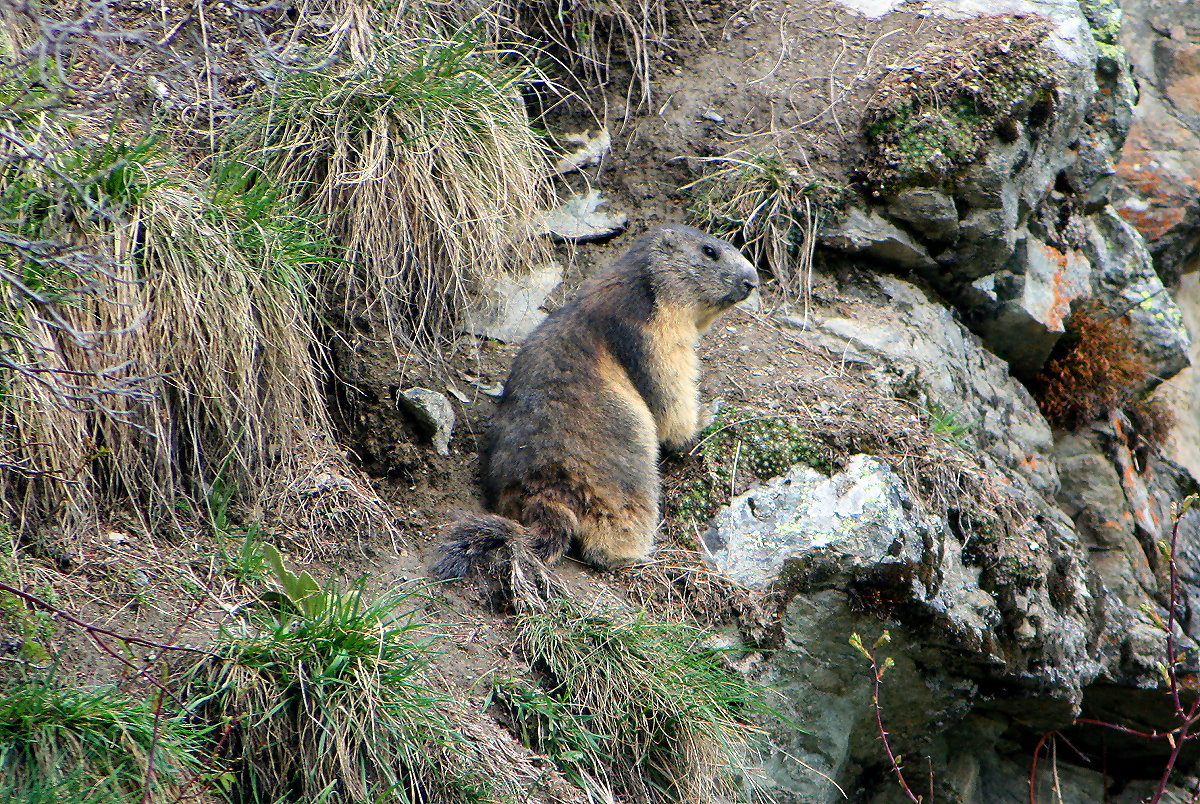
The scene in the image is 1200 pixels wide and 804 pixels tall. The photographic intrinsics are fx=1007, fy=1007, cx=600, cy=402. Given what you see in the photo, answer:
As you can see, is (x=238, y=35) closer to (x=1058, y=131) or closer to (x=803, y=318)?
(x=803, y=318)

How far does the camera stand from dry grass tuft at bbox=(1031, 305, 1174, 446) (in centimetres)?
812

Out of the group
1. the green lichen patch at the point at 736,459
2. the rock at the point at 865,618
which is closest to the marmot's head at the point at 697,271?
the green lichen patch at the point at 736,459

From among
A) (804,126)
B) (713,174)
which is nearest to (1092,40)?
(804,126)

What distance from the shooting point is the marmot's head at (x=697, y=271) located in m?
6.29

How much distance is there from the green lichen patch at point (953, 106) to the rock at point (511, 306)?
256 cm

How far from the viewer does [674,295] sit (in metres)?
6.25

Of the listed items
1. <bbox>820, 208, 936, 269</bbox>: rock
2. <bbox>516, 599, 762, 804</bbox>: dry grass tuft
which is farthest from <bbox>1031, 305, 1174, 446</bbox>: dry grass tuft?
<bbox>516, 599, 762, 804</bbox>: dry grass tuft

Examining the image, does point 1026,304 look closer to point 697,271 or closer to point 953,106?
point 953,106

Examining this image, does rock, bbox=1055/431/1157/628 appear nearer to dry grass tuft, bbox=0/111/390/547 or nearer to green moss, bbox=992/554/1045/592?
green moss, bbox=992/554/1045/592

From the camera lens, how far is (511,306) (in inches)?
265

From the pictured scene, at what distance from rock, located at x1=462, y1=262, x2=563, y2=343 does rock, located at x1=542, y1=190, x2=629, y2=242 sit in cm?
41

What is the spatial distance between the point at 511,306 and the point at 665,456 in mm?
1506

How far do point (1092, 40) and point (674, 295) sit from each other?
14.5 feet

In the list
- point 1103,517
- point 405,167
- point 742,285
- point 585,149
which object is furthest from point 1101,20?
point 405,167
